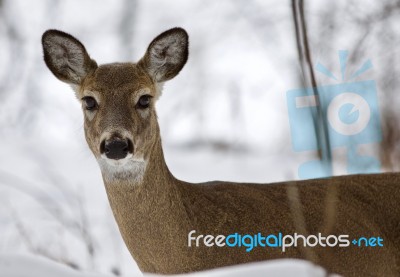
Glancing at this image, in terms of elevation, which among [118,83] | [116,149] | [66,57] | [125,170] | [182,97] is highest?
[66,57]

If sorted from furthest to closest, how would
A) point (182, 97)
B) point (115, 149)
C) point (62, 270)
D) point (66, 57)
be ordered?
point (182, 97) → point (66, 57) → point (115, 149) → point (62, 270)

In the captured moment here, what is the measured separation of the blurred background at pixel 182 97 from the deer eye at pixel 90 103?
191 centimetres

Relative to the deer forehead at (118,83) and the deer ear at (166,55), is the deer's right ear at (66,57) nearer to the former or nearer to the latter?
the deer forehead at (118,83)

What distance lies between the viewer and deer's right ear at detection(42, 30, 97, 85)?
4.49 meters

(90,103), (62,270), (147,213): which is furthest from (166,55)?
(62,270)

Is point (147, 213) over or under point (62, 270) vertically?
under

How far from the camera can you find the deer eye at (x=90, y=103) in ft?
13.7

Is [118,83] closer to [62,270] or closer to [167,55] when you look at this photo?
[167,55]

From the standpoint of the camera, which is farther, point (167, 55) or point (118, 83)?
point (167, 55)

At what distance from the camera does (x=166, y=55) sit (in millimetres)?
4586

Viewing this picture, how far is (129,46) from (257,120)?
2948mm

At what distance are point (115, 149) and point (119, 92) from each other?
1.54ft

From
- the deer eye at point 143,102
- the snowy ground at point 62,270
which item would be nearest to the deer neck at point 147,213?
the deer eye at point 143,102

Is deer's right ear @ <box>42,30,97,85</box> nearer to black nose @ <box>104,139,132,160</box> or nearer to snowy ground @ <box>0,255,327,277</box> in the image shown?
black nose @ <box>104,139,132,160</box>
